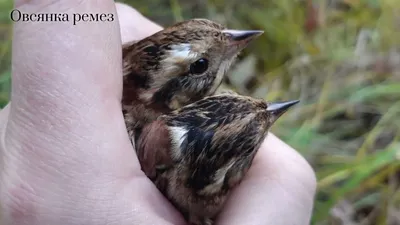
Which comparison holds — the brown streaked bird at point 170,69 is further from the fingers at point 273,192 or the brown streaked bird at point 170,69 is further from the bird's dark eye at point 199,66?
the fingers at point 273,192

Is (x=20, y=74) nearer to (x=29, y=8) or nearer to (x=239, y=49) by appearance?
(x=29, y=8)

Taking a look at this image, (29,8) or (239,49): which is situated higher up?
(29,8)

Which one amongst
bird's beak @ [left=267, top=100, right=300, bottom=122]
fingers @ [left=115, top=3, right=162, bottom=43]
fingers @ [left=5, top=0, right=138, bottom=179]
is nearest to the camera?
fingers @ [left=5, top=0, right=138, bottom=179]

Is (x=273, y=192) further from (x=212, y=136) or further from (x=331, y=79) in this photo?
(x=331, y=79)

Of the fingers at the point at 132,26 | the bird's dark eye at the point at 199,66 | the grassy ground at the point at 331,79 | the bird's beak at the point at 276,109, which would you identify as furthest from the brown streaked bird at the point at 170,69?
the grassy ground at the point at 331,79

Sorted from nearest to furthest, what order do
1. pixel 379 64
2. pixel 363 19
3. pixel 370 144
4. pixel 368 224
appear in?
pixel 368 224, pixel 370 144, pixel 379 64, pixel 363 19

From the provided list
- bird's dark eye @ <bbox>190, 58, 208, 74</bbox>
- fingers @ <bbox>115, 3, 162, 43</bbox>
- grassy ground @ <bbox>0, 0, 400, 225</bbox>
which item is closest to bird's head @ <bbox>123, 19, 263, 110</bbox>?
bird's dark eye @ <bbox>190, 58, 208, 74</bbox>

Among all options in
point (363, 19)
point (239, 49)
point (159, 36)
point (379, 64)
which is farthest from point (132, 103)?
point (363, 19)

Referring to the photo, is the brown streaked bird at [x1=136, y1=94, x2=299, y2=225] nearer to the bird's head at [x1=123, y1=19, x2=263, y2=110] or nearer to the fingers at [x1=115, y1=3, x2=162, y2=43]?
the bird's head at [x1=123, y1=19, x2=263, y2=110]
